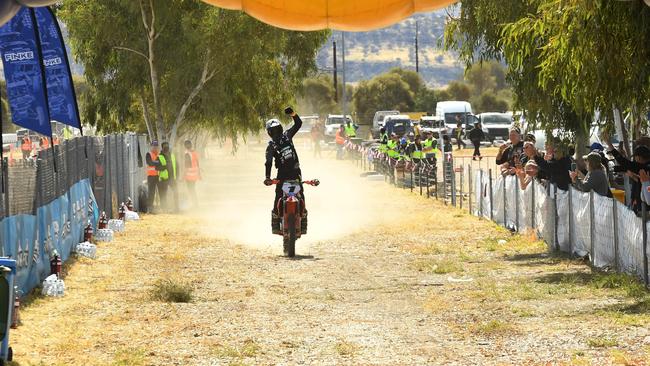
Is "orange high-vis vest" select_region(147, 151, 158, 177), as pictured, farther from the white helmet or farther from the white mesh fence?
the white helmet

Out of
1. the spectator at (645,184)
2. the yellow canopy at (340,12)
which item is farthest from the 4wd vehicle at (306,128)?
the yellow canopy at (340,12)

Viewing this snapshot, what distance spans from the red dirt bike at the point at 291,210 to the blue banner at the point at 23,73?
5105mm

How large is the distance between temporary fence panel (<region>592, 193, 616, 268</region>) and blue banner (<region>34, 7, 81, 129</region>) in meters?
7.40

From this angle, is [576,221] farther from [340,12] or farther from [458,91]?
[458,91]

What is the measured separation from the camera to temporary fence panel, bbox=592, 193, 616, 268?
17.1 meters

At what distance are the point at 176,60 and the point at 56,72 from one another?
21881 mm

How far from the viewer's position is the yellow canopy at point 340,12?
10.7 m

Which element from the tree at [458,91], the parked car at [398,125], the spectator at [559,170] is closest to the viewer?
the spectator at [559,170]

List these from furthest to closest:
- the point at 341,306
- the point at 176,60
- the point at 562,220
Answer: the point at 176,60 → the point at 562,220 → the point at 341,306

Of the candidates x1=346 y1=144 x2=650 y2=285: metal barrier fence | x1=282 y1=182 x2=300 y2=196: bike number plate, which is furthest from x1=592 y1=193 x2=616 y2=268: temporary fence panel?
x1=282 y1=182 x2=300 y2=196: bike number plate

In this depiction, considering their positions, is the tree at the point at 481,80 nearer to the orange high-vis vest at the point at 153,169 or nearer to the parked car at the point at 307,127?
the parked car at the point at 307,127

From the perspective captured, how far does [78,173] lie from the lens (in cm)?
2356

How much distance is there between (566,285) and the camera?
16484 mm

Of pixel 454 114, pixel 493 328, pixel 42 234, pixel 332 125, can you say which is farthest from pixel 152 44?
pixel 332 125
